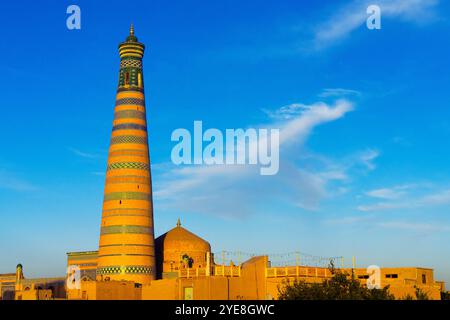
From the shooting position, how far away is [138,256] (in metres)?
57.6

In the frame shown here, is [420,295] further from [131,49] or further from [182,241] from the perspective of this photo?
[131,49]

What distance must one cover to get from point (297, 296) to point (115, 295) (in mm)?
15879

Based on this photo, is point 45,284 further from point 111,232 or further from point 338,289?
point 338,289

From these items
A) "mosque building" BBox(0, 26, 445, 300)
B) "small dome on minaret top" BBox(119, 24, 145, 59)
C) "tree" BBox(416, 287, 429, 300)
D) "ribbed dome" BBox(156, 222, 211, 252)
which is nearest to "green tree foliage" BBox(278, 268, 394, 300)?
"tree" BBox(416, 287, 429, 300)

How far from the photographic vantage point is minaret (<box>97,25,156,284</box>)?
2261 inches

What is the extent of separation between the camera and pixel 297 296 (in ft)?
131

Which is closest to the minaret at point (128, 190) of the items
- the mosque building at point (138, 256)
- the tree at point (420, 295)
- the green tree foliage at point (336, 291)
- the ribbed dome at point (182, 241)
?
the mosque building at point (138, 256)

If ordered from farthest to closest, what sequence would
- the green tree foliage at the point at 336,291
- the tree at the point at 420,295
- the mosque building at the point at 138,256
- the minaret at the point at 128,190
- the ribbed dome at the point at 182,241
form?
the ribbed dome at the point at 182,241
the minaret at the point at 128,190
the mosque building at the point at 138,256
the tree at the point at 420,295
the green tree foliage at the point at 336,291

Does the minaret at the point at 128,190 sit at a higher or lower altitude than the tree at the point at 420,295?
higher

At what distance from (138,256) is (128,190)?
5.31 m

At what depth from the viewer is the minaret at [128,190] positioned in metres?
57.4

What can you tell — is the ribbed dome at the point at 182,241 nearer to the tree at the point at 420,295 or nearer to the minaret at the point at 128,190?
the minaret at the point at 128,190

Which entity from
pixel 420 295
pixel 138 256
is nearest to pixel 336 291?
pixel 420 295
